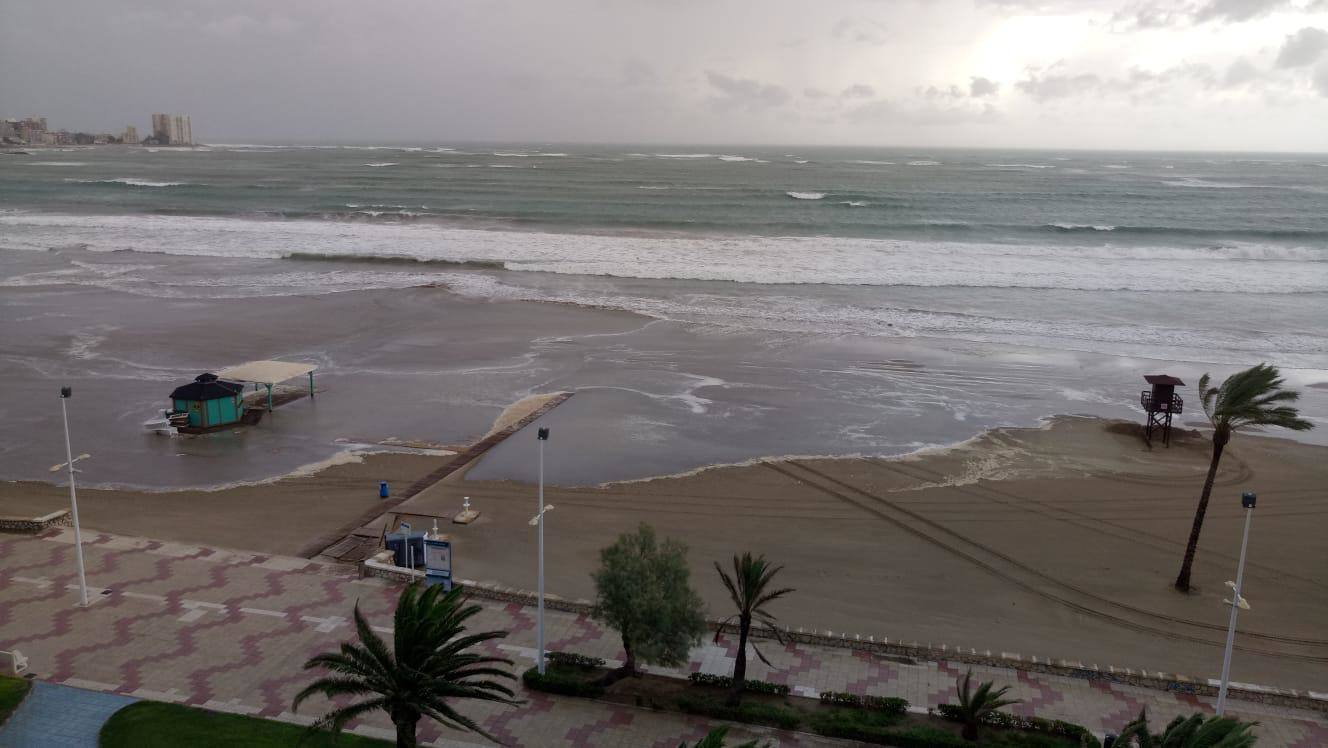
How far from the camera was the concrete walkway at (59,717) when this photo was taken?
11.4m

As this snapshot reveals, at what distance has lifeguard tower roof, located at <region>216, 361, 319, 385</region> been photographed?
1026 inches

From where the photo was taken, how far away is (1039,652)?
14.7m

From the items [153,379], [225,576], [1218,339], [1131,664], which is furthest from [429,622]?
[1218,339]

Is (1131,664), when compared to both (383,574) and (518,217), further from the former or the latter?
(518,217)

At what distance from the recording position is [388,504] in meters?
20.1

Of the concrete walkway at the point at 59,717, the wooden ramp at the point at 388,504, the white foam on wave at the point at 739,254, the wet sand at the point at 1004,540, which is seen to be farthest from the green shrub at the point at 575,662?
the white foam on wave at the point at 739,254

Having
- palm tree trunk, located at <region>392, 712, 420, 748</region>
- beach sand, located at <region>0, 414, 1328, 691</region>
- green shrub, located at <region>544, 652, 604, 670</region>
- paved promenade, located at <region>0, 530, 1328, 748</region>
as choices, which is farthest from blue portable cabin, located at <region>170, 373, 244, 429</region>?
palm tree trunk, located at <region>392, 712, 420, 748</region>

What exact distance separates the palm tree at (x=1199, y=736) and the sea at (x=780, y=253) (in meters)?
14.3

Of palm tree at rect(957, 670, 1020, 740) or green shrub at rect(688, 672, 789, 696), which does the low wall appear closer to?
green shrub at rect(688, 672, 789, 696)

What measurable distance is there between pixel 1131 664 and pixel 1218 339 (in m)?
27.5

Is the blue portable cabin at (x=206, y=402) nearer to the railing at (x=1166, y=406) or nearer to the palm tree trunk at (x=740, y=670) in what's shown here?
the palm tree trunk at (x=740, y=670)

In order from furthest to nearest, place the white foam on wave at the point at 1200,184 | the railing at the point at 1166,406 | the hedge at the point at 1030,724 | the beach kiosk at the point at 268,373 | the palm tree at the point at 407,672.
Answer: the white foam on wave at the point at 1200,184, the beach kiosk at the point at 268,373, the railing at the point at 1166,406, the hedge at the point at 1030,724, the palm tree at the point at 407,672

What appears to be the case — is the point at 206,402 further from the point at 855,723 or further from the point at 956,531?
the point at 855,723

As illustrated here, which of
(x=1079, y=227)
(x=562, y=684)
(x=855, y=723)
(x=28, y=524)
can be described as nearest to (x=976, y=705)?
(x=855, y=723)
